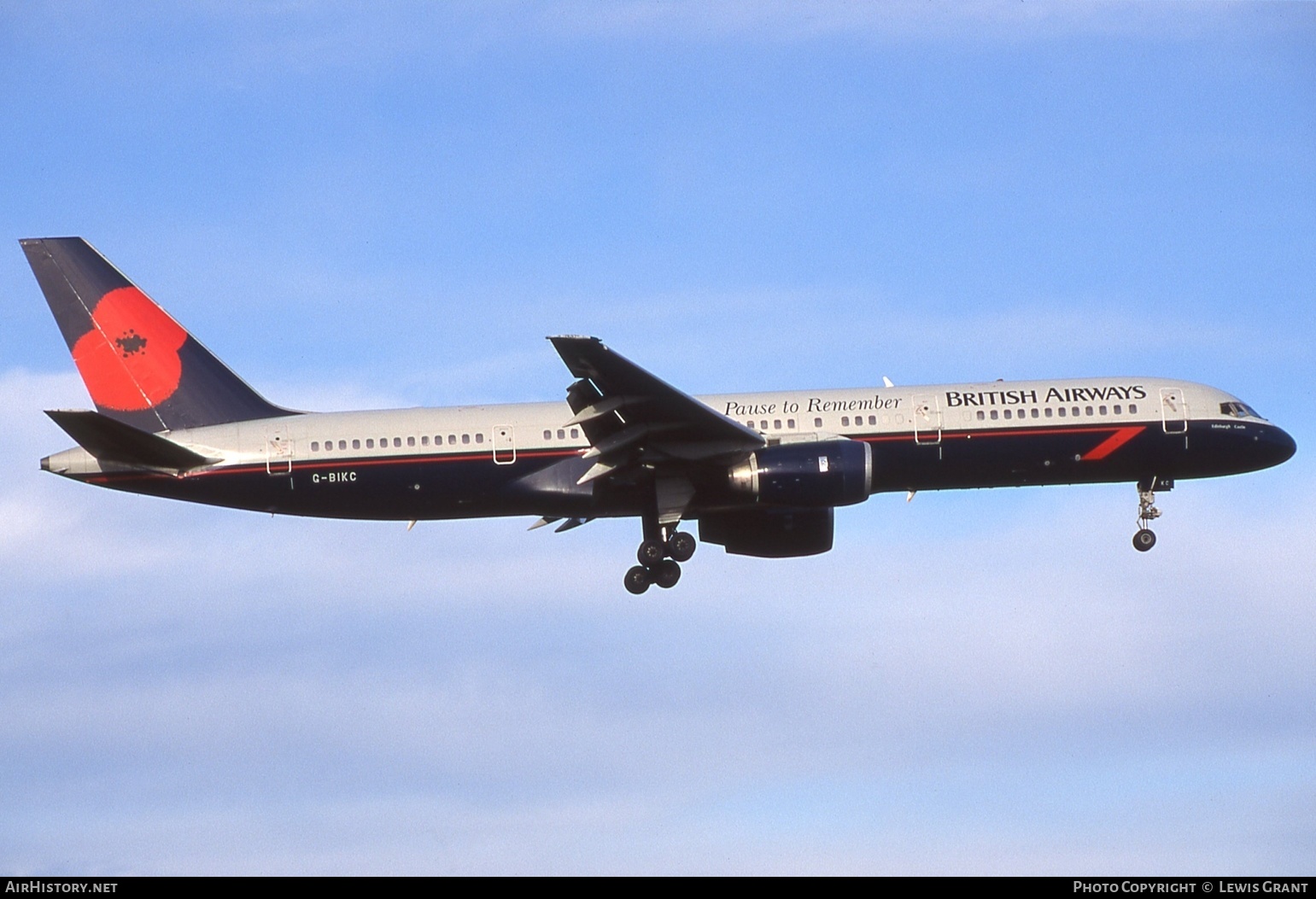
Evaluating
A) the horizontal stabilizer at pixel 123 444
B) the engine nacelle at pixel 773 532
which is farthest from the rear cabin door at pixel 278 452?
the engine nacelle at pixel 773 532

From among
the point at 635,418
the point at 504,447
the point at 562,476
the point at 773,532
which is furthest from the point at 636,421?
the point at 773,532

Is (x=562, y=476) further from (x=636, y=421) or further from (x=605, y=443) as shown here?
(x=636, y=421)

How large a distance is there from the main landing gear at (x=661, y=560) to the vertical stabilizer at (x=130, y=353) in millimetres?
10449

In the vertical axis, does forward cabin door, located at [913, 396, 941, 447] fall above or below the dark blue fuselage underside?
above

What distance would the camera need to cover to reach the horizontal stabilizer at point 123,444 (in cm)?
4178

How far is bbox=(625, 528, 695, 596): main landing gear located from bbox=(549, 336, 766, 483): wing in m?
2.29

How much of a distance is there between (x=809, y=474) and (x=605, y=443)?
5241 mm

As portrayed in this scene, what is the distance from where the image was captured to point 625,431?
43.9 meters

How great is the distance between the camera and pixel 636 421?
43688 millimetres

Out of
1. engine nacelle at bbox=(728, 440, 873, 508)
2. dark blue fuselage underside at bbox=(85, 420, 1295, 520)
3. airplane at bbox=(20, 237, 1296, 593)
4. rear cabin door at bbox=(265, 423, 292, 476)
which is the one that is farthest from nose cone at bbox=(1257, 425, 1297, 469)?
rear cabin door at bbox=(265, 423, 292, 476)

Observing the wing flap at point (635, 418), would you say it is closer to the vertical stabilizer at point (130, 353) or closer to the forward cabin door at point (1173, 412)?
the vertical stabilizer at point (130, 353)

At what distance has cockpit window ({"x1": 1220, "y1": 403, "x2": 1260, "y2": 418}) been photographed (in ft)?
157

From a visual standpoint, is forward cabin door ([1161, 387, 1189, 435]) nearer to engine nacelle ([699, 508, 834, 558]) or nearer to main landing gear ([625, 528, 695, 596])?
engine nacelle ([699, 508, 834, 558])
